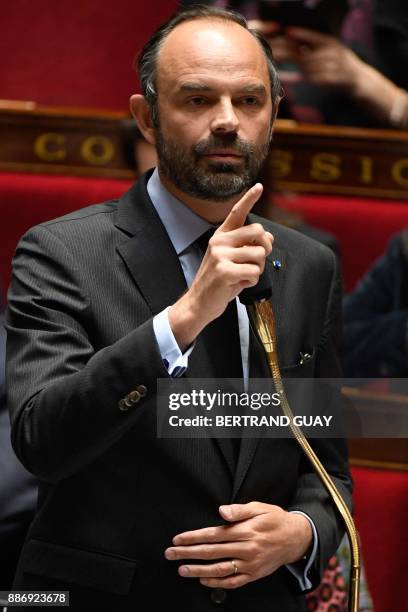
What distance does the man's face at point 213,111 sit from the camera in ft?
2.25

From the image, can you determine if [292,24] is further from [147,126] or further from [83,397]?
[83,397]

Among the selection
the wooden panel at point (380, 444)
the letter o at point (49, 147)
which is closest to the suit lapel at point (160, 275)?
the wooden panel at point (380, 444)

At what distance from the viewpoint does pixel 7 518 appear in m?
0.88

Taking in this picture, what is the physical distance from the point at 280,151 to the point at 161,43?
812mm

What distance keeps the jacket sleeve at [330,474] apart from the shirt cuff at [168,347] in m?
0.16

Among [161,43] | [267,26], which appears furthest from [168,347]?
[267,26]

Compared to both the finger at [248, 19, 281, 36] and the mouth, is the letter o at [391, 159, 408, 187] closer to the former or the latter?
the finger at [248, 19, 281, 36]

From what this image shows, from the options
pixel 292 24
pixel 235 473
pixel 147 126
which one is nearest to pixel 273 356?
pixel 235 473

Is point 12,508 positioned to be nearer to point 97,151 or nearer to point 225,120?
point 225,120

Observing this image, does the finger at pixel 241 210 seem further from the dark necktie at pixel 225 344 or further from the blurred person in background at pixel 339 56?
the blurred person in background at pixel 339 56

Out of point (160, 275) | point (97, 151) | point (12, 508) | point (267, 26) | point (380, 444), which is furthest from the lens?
point (97, 151)

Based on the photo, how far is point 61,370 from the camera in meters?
0.65

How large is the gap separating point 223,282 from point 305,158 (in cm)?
97

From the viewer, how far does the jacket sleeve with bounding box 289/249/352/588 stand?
0.73 metres
